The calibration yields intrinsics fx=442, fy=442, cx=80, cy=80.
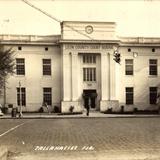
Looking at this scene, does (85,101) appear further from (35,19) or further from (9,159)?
(9,159)

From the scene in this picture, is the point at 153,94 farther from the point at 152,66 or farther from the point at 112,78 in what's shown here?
the point at 112,78

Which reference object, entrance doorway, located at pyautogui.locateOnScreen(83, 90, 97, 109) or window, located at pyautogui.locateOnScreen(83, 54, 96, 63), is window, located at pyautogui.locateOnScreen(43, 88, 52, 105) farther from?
A: window, located at pyautogui.locateOnScreen(83, 54, 96, 63)

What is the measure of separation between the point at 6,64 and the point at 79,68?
A: 32.6 ft

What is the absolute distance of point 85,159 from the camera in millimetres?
12797

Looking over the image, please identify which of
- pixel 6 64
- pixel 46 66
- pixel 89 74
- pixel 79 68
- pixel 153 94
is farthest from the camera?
pixel 153 94

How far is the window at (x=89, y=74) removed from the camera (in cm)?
5909

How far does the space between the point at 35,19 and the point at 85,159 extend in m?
56.3

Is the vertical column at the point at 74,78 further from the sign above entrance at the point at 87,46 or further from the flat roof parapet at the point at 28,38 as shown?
the flat roof parapet at the point at 28,38

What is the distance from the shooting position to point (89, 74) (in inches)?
2334

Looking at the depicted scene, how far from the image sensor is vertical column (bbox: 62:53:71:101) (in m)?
57.4

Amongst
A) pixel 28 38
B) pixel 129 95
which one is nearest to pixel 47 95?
pixel 28 38

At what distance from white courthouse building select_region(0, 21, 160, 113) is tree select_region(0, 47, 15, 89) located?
1.75m

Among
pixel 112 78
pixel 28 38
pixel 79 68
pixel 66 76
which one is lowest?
pixel 112 78

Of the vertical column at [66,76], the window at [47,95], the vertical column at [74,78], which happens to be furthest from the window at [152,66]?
the window at [47,95]
